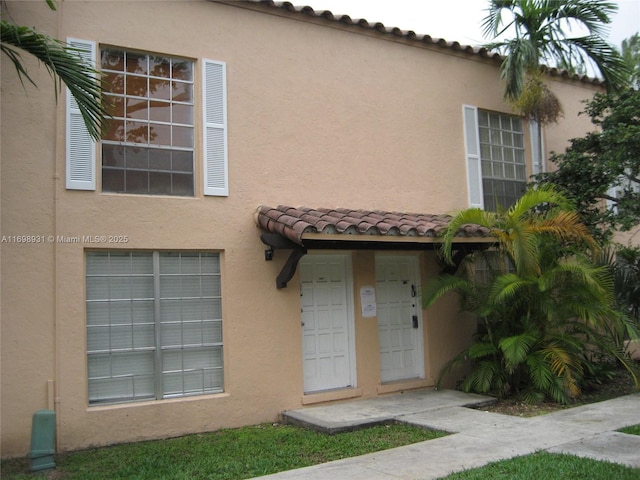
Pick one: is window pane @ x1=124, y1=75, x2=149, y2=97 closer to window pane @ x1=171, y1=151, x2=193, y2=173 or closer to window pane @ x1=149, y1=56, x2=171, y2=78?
window pane @ x1=149, y1=56, x2=171, y2=78

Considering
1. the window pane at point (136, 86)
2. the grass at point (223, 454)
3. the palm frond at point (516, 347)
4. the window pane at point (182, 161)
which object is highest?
the window pane at point (136, 86)

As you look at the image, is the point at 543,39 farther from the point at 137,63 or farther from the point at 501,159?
the point at 137,63

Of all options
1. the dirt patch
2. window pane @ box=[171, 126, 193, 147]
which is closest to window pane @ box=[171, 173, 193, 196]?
window pane @ box=[171, 126, 193, 147]

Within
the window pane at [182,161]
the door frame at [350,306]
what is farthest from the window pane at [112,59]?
the door frame at [350,306]

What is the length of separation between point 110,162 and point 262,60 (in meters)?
2.58

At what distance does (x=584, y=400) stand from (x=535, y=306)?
60.3 inches

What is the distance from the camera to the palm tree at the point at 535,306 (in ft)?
28.1

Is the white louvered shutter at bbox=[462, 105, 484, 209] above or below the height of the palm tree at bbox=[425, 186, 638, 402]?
above

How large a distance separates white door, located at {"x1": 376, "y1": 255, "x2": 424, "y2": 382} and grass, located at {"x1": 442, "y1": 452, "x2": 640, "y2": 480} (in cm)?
373

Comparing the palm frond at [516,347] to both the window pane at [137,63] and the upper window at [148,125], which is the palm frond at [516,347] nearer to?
the upper window at [148,125]

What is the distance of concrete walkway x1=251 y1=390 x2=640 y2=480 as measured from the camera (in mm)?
5852

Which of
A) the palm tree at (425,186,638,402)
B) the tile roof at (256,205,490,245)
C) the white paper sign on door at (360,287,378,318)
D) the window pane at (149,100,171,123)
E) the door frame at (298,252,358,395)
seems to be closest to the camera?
the tile roof at (256,205,490,245)

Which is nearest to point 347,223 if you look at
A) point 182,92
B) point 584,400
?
point 182,92

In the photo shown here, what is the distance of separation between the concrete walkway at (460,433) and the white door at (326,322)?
450 millimetres
